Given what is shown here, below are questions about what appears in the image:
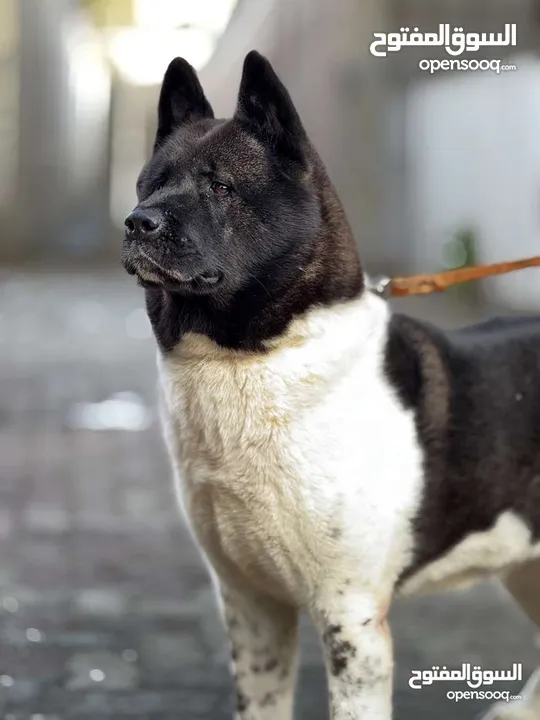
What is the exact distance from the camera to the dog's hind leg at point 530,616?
124 inches

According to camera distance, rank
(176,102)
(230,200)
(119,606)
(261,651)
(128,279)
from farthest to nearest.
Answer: (128,279) < (119,606) < (261,651) < (176,102) < (230,200)

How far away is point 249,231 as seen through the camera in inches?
95.3

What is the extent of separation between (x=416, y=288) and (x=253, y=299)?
718 mm

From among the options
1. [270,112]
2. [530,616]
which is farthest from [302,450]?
[530,616]

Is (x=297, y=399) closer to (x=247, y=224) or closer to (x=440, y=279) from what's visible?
(x=247, y=224)

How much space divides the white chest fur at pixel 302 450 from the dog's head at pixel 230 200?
0.20 metres

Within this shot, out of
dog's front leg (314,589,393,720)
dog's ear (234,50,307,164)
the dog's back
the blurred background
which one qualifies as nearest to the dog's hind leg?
the blurred background

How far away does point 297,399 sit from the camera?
8.28 feet

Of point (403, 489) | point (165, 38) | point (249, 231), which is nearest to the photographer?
point (249, 231)

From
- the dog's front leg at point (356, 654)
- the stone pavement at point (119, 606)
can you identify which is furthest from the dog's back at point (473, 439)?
the stone pavement at point (119, 606)

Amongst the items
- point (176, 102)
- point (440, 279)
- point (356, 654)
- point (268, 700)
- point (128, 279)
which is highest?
point (176, 102)

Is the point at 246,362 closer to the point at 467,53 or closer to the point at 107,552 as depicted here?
the point at 467,53

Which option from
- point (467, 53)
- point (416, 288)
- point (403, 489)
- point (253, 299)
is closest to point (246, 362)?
point (253, 299)

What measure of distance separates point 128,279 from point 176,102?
16.0 m
